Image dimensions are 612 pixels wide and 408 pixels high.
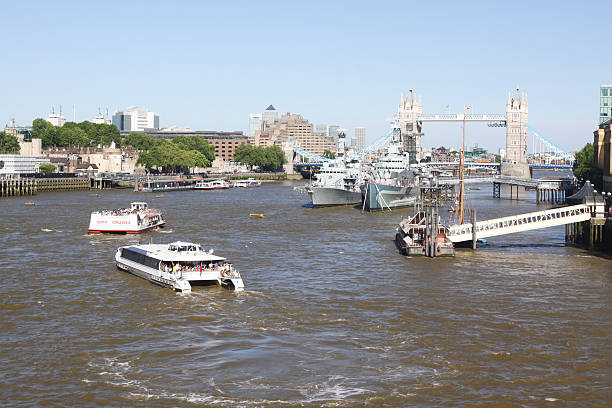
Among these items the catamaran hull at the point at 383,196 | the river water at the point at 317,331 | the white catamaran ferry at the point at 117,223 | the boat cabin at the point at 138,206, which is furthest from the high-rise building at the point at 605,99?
the white catamaran ferry at the point at 117,223

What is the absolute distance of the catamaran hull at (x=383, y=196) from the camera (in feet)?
299

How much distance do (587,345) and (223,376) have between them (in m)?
14.8

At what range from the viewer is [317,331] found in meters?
30.2

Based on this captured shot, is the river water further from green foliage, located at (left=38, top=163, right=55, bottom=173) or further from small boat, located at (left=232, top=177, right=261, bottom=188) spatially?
green foliage, located at (left=38, top=163, right=55, bottom=173)

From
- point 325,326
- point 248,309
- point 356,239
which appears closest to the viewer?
point 325,326

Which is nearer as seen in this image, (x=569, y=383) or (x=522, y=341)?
(x=569, y=383)

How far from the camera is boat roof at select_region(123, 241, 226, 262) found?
38.2m

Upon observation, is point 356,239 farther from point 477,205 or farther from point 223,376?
point 477,205

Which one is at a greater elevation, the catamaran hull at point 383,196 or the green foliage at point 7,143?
the green foliage at point 7,143

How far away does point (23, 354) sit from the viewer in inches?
1068

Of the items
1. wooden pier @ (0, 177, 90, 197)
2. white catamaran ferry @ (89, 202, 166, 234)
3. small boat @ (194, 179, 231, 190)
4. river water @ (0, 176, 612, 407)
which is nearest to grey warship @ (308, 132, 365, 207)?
white catamaran ferry @ (89, 202, 166, 234)

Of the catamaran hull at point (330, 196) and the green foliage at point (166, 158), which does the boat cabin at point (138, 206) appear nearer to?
the catamaran hull at point (330, 196)

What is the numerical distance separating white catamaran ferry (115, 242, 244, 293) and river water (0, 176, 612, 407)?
86 centimetres

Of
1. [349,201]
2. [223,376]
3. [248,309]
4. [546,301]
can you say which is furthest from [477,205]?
[223,376]
